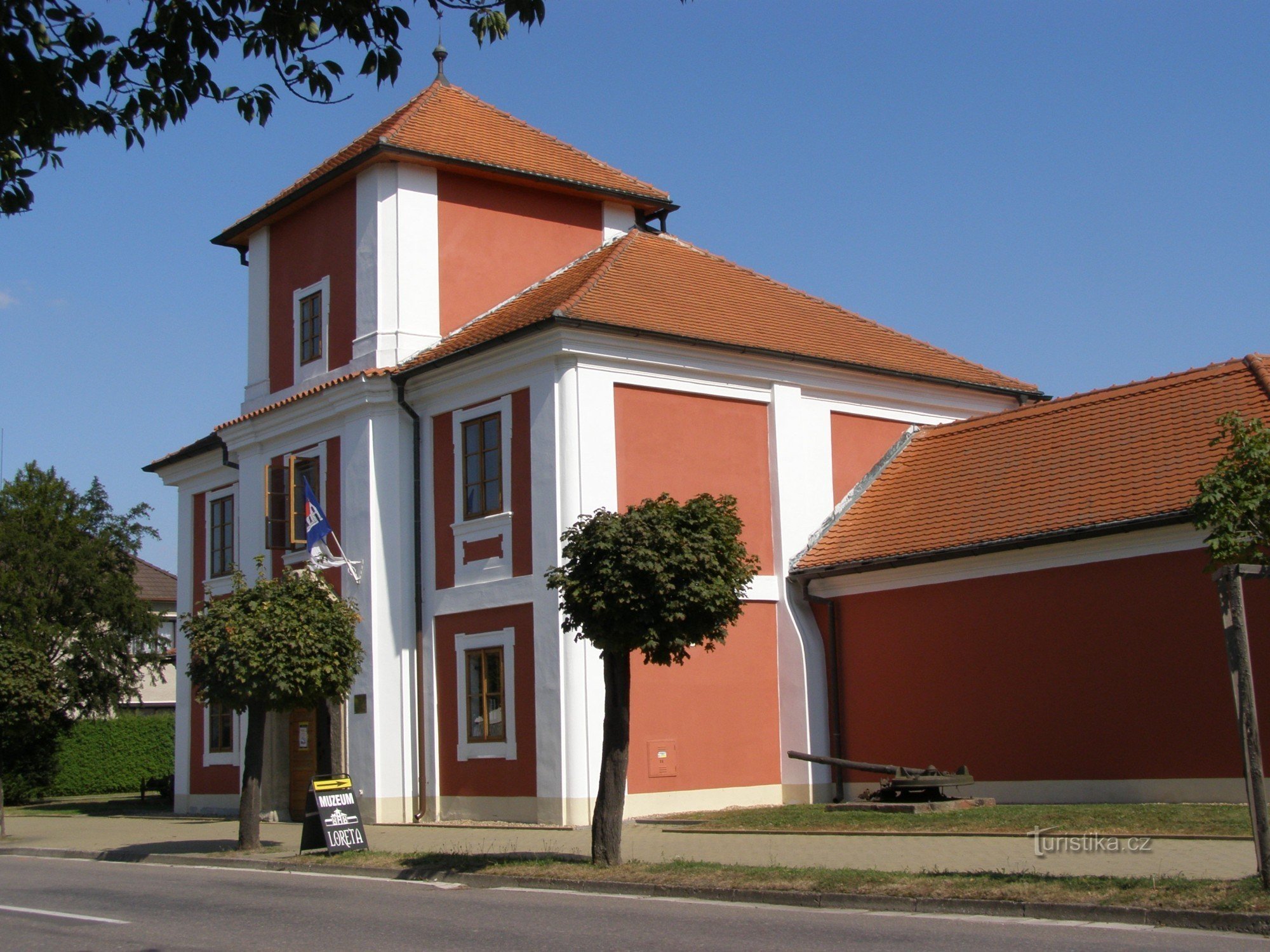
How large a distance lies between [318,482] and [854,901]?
1503cm

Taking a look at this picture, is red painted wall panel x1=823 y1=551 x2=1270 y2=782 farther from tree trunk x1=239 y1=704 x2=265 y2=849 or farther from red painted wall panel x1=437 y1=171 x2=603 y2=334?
tree trunk x1=239 y1=704 x2=265 y2=849

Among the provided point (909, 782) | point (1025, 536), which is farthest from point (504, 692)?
point (1025, 536)

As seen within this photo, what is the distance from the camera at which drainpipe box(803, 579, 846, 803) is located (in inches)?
859

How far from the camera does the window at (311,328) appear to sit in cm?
2509

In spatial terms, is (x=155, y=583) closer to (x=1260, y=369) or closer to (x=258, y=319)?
(x=258, y=319)

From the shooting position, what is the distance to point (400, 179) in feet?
77.5

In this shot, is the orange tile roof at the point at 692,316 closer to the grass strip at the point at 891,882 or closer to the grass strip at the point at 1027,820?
the grass strip at the point at 1027,820

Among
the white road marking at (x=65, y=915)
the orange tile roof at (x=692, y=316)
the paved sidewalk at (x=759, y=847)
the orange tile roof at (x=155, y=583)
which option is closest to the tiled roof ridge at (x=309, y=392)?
the orange tile roof at (x=692, y=316)

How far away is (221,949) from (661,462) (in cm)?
1232

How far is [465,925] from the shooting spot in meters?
10.7

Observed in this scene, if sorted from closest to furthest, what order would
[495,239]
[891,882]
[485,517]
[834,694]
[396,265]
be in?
[891,882], [485,517], [834,694], [396,265], [495,239]

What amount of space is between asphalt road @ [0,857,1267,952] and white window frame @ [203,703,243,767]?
12.3 meters

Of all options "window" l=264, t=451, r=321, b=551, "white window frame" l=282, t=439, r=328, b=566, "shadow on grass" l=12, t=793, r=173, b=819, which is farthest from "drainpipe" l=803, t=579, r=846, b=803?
"shadow on grass" l=12, t=793, r=173, b=819
